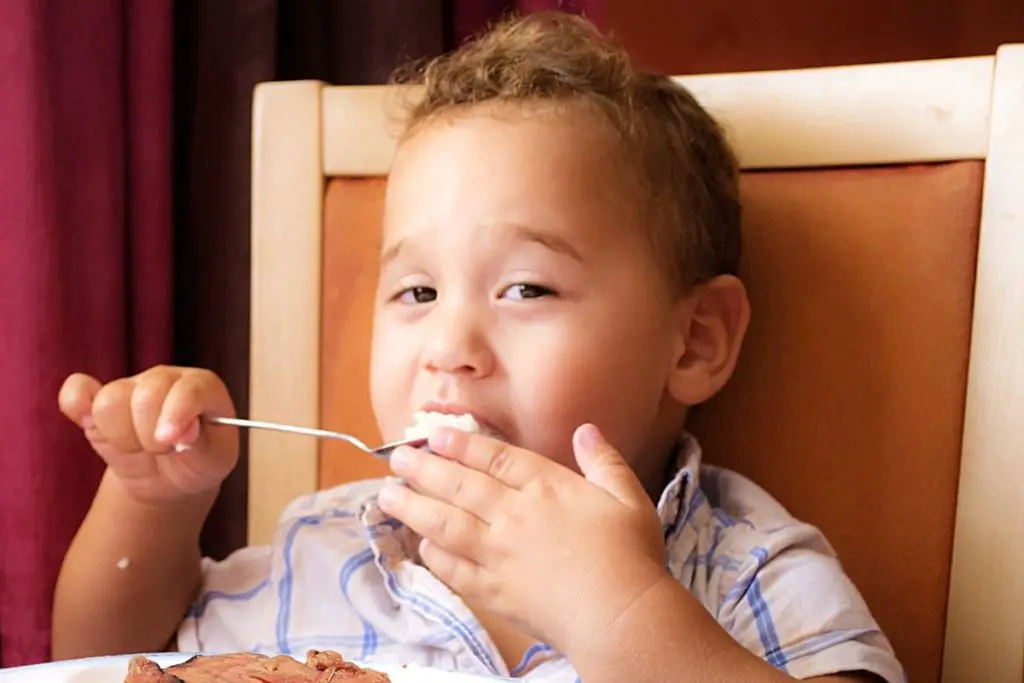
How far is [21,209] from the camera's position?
2.64 ft

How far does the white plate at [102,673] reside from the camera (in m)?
0.50

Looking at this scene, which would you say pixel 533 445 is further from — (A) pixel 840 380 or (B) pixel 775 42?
(B) pixel 775 42

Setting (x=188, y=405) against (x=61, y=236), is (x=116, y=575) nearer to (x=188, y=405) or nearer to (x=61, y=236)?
(x=188, y=405)

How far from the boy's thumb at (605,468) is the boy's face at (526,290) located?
10 centimetres

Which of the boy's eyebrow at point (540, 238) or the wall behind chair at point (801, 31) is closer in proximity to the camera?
the boy's eyebrow at point (540, 238)

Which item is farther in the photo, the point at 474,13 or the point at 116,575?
the point at 474,13

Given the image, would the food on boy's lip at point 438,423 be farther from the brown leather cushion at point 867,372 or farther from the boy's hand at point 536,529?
the brown leather cushion at point 867,372

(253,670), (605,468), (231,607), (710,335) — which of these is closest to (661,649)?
(605,468)

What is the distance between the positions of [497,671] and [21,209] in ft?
1.70

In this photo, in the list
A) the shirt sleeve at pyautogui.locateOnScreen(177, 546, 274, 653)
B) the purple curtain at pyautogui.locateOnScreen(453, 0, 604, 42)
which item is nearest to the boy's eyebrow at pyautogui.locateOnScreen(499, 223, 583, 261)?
the shirt sleeve at pyautogui.locateOnScreen(177, 546, 274, 653)

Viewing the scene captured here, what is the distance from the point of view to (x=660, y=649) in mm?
522

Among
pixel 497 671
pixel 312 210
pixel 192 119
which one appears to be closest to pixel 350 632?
pixel 497 671

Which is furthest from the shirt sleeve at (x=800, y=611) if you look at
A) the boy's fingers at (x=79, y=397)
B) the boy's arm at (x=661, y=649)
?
the boy's fingers at (x=79, y=397)

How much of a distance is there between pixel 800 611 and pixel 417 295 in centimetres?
36
